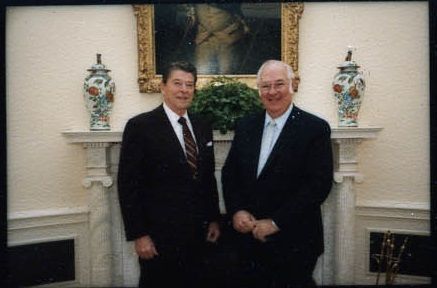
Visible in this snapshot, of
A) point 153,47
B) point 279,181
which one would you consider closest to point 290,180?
point 279,181

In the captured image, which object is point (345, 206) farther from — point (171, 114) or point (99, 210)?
point (99, 210)

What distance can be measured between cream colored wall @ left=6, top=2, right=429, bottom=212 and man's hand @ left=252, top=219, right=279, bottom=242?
1.01m

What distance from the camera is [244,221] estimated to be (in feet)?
6.22

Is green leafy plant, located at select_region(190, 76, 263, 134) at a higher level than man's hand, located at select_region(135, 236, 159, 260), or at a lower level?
higher

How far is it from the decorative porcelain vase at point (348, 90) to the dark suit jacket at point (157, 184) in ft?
3.29

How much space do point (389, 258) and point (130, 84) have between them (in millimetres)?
1797

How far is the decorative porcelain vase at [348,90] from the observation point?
2.45 m

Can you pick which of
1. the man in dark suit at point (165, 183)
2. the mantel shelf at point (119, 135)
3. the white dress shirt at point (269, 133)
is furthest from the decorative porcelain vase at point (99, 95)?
the white dress shirt at point (269, 133)

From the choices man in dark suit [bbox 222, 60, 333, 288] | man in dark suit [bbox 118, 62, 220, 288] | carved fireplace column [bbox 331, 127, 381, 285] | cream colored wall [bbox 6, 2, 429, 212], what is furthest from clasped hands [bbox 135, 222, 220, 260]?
carved fireplace column [bbox 331, 127, 381, 285]

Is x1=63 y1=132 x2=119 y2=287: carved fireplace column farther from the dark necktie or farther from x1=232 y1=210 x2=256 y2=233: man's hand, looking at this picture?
x1=232 y1=210 x2=256 y2=233: man's hand

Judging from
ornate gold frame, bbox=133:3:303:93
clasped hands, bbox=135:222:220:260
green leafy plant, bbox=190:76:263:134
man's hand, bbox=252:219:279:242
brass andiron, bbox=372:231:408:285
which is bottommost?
brass andiron, bbox=372:231:408:285

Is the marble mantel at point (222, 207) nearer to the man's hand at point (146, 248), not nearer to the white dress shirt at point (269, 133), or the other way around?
the white dress shirt at point (269, 133)

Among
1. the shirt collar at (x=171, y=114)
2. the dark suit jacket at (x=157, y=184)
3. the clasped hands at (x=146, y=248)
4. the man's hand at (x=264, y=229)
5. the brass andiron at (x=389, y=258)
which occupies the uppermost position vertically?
the shirt collar at (x=171, y=114)

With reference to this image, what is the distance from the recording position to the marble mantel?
8.36 feet
